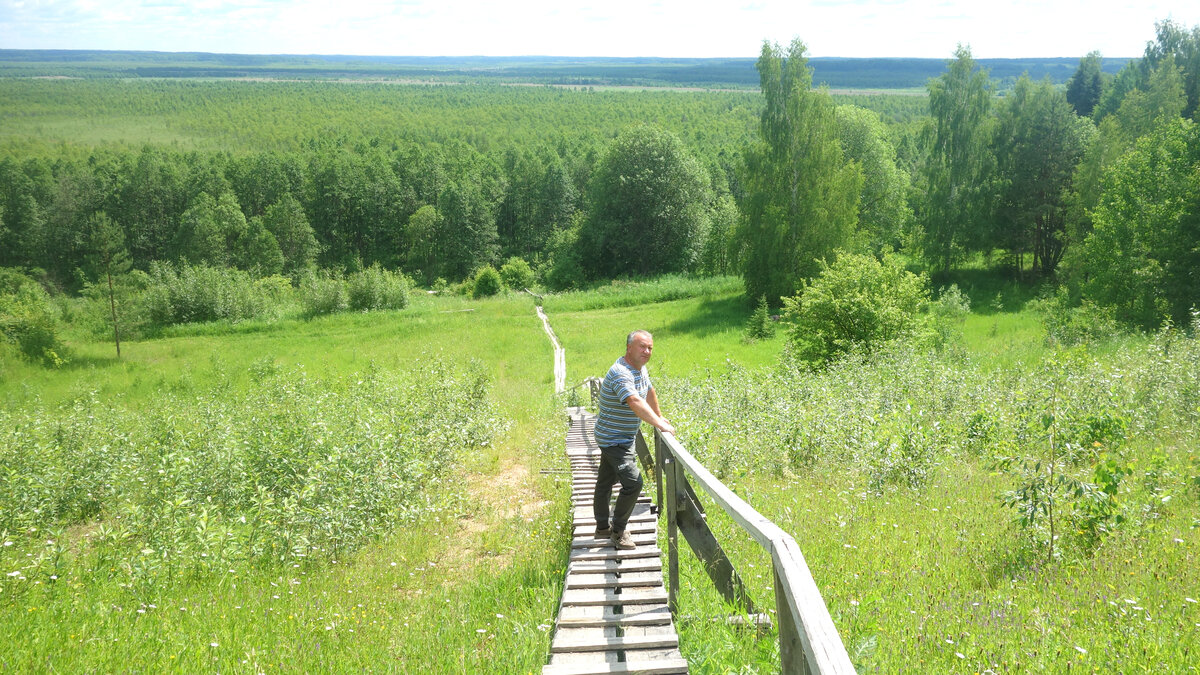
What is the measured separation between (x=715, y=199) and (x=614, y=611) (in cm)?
6955

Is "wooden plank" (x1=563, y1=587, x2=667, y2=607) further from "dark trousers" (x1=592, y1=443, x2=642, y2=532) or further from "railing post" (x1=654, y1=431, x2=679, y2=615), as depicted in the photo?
"dark trousers" (x1=592, y1=443, x2=642, y2=532)

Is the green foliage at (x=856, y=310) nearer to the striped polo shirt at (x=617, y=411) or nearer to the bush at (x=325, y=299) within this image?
the striped polo shirt at (x=617, y=411)

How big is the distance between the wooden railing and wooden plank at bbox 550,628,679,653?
594 millimetres

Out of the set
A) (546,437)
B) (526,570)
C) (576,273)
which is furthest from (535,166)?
(526,570)

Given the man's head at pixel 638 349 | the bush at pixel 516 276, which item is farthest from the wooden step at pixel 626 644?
the bush at pixel 516 276

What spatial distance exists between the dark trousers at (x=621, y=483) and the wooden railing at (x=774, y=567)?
9.9 inches

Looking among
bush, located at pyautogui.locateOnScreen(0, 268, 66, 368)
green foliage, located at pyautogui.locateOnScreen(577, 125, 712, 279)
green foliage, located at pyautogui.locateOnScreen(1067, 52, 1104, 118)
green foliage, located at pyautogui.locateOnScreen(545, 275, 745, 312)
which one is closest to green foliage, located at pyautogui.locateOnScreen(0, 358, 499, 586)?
bush, located at pyautogui.locateOnScreen(0, 268, 66, 368)

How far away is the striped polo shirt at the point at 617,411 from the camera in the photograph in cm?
610

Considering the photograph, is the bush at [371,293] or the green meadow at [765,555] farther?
the bush at [371,293]

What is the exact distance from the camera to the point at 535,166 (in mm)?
85688

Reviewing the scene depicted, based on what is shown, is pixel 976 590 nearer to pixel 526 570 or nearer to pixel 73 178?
pixel 526 570

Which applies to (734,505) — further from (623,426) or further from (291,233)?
(291,233)

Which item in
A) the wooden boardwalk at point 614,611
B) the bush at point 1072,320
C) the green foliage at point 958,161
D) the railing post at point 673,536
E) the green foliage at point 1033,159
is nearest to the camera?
the wooden boardwalk at point 614,611

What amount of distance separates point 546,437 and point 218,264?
226 feet
